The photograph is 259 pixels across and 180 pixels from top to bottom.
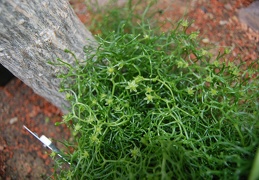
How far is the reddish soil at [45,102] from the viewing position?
154cm

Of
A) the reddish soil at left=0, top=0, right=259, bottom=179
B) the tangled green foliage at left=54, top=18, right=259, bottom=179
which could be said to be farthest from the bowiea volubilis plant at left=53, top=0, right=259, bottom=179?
the reddish soil at left=0, top=0, right=259, bottom=179

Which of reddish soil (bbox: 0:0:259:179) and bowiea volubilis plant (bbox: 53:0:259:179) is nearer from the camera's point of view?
bowiea volubilis plant (bbox: 53:0:259:179)

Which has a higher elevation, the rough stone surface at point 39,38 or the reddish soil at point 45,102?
the rough stone surface at point 39,38

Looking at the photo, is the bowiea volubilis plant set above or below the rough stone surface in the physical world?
below

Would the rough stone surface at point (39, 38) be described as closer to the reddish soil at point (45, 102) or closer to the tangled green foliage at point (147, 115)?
the tangled green foliage at point (147, 115)

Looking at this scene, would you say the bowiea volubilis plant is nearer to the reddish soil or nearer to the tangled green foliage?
the tangled green foliage

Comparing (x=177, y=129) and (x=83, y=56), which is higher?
(x=83, y=56)

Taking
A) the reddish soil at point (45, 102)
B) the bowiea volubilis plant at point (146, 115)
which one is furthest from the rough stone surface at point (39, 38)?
the reddish soil at point (45, 102)

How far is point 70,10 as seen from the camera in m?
1.13

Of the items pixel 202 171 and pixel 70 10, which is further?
pixel 70 10

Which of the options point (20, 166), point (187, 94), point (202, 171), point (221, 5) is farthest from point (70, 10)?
point (221, 5)

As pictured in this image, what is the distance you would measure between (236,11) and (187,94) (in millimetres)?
951

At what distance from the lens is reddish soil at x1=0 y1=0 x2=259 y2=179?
1537mm

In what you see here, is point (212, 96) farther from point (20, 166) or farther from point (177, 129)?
point (20, 166)
